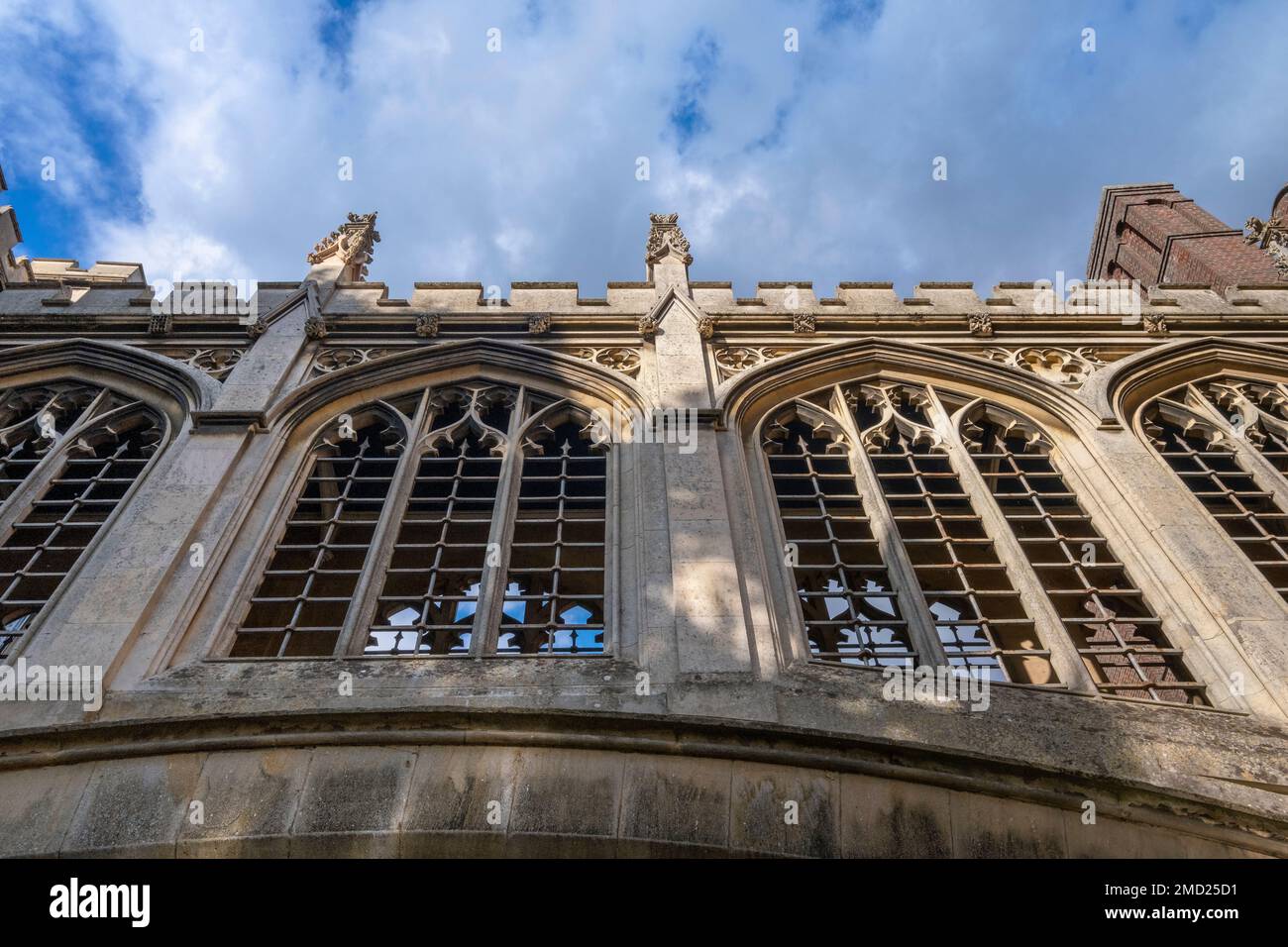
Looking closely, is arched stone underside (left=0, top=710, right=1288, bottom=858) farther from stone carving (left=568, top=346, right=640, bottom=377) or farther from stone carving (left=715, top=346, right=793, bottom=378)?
stone carving (left=568, top=346, right=640, bottom=377)

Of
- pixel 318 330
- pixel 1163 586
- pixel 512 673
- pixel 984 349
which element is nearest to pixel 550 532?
pixel 318 330

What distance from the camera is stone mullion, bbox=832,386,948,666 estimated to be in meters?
7.06

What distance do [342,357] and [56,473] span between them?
3.26 metres

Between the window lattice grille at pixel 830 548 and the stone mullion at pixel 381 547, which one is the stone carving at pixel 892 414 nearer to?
the window lattice grille at pixel 830 548

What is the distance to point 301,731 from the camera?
223 inches

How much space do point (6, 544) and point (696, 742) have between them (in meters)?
6.69

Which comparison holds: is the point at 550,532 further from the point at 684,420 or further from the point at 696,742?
the point at 696,742

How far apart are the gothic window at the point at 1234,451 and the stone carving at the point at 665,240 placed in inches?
264

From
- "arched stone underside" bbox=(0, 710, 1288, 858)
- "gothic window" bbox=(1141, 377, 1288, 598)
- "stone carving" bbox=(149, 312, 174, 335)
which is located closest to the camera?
"arched stone underside" bbox=(0, 710, 1288, 858)

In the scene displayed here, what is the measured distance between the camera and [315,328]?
11586 millimetres

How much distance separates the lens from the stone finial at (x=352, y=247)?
14102 millimetres

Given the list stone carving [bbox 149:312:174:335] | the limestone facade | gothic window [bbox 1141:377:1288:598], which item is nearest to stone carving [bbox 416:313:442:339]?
the limestone facade

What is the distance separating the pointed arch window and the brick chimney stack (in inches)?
407
